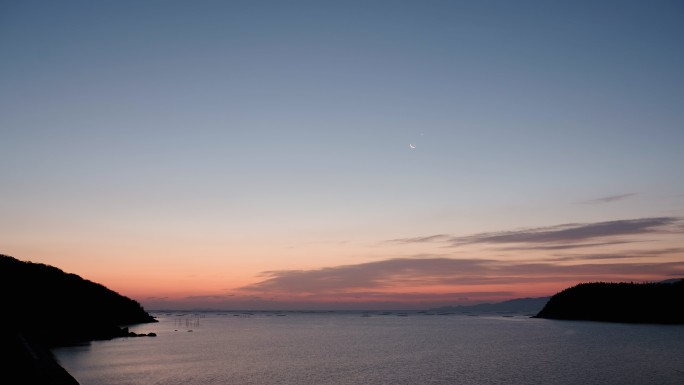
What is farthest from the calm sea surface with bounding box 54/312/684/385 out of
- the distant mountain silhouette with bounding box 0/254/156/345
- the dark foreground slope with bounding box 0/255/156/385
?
the distant mountain silhouette with bounding box 0/254/156/345

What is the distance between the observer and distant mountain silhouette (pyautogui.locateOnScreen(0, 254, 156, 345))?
101 metres

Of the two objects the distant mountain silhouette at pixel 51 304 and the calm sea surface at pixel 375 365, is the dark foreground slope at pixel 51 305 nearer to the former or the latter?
the distant mountain silhouette at pixel 51 304

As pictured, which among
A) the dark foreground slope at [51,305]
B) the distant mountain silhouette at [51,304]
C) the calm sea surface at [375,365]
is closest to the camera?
the calm sea surface at [375,365]

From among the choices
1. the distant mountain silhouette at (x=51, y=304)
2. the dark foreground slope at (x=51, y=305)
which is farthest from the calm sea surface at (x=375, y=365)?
the distant mountain silhouette at (x=51, y=304)

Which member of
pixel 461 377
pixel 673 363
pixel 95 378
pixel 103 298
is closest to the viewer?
pixel 95 378

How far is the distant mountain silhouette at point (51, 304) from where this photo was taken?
332 feet

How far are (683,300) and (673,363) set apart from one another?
159229 mm

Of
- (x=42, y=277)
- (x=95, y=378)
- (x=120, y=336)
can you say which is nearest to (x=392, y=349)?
(x=95, y=378)

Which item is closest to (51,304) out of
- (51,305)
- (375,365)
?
(51,305)

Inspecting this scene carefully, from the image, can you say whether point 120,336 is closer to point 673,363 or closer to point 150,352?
point 150,352

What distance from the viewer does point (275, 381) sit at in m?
54.4

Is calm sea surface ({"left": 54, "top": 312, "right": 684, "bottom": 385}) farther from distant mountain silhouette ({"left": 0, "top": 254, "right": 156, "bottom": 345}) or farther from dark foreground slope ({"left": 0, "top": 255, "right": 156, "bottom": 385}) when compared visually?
distant mountain silhouette ({"left": 0, "top": 254, "right": 156, "bottom": 345})

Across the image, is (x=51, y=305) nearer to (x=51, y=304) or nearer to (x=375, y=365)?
(x=51, y=304)

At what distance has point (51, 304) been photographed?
117m
